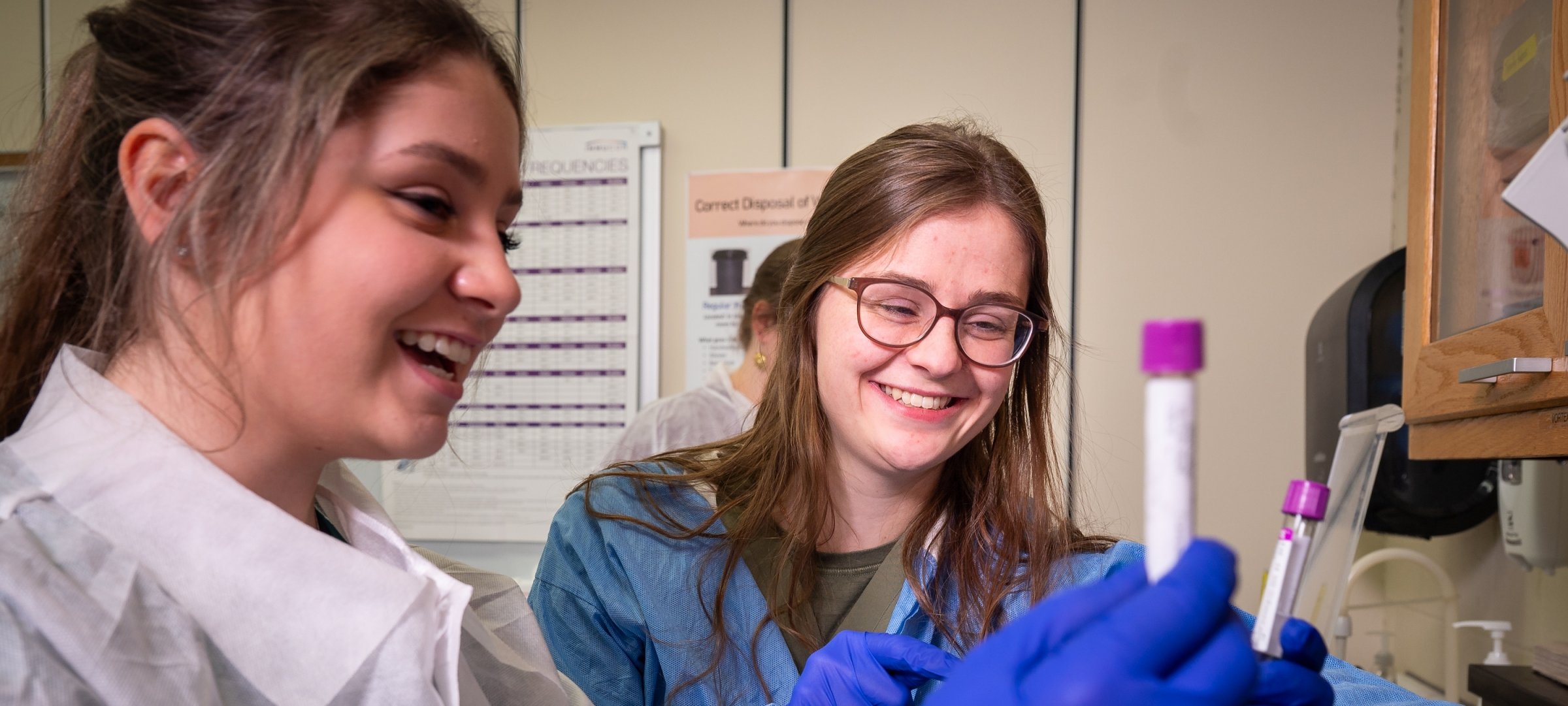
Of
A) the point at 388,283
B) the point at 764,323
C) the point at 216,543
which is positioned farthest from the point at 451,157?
the point at 764,323

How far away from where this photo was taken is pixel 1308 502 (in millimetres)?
615

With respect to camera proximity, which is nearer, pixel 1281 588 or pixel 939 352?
pixel 1281 588

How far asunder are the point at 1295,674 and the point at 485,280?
1.99ft

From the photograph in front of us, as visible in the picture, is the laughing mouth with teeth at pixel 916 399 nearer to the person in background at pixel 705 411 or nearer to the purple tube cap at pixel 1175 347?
the purple tube cap at pixel 1175 347

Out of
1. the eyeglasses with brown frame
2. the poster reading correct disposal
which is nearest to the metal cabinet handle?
the eyeglasses with brown frame

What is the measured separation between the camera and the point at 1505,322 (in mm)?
1229

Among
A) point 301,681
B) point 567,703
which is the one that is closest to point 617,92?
point 567,703

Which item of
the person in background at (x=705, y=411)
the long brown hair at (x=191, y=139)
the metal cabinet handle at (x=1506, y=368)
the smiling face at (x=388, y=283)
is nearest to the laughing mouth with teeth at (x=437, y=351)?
the smiling face at (x=388, y=283)

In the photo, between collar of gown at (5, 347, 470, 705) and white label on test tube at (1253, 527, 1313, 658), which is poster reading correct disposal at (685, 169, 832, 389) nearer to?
collar of gown at (5, 347, 470, 705)

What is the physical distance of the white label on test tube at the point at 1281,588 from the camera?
0.62 meters

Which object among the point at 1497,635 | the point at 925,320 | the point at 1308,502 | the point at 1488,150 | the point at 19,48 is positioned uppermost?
the point at 19,48

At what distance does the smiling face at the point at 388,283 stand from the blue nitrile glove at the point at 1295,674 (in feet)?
1.89

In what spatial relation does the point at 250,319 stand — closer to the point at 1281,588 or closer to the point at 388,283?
the point at 388,283

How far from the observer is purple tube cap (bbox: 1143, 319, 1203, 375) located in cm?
52
